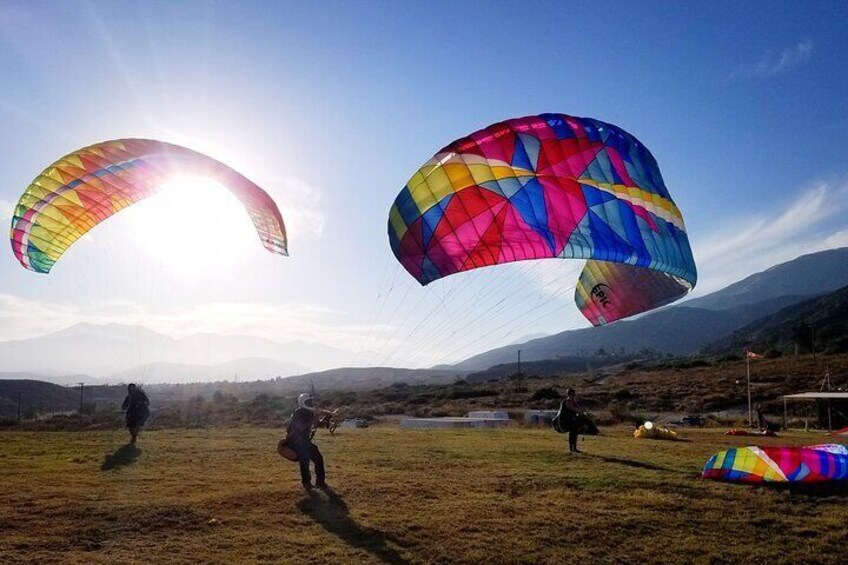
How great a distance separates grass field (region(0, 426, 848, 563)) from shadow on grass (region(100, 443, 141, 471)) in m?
0.05

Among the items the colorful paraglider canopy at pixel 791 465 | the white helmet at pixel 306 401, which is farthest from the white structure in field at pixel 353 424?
the colorful paraglider canopy at pixel 791 465

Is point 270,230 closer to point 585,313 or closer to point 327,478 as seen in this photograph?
point 327,478

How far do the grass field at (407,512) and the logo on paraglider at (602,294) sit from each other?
447 cm

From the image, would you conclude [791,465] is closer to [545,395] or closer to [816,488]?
[816,488]

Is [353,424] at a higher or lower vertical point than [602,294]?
lower

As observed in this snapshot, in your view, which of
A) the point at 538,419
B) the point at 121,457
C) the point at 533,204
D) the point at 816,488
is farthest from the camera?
the point at 538,419

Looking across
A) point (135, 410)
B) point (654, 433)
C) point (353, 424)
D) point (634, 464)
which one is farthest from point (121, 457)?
point (654, 433)

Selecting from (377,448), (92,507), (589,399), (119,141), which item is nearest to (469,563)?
(92,507)

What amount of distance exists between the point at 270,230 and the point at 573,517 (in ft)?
37.6

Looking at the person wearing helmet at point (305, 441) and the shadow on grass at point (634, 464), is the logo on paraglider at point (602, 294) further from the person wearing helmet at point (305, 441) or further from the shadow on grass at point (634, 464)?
the person wearing helmet at point (305, 441)

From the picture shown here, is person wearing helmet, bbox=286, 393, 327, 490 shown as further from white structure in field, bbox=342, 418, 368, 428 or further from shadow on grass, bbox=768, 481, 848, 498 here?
white structure in field, bbox=342, 418, 368, 428

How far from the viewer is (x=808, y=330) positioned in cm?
10369

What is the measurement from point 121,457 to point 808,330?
4465 inches

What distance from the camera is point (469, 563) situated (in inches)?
300
